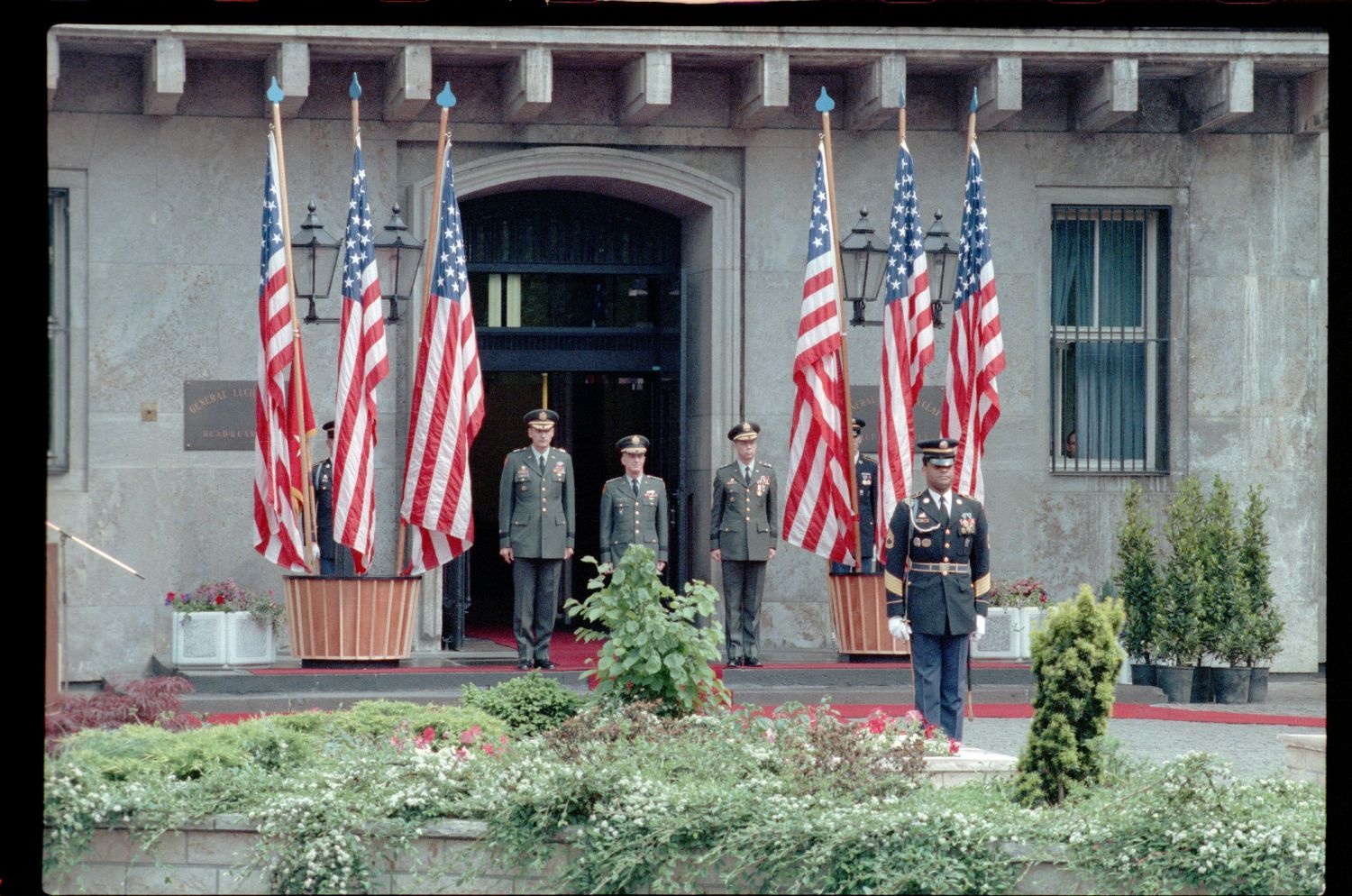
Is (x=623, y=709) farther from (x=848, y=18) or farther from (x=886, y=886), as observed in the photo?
(x=848, y=18)

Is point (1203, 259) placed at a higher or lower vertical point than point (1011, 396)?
higher

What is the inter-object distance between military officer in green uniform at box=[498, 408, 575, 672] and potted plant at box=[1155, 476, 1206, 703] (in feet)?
15.2

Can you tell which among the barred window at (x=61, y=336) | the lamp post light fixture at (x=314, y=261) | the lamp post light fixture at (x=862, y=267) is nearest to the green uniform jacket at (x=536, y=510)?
the lamp post light fixture at (x=314, y=261)

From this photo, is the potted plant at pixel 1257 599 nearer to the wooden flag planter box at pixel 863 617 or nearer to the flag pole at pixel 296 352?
the wooden flag planter box at pixel 863 617

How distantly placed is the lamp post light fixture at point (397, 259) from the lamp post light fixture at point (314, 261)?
1.21 feet

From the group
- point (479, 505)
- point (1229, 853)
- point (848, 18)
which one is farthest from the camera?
point (479, 505)

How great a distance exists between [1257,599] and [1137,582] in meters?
0.91

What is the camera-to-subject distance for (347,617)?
44.7ft

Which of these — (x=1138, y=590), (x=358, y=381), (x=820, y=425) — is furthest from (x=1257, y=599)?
(x=358, y=381)

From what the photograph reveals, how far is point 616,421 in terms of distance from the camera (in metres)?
18.8

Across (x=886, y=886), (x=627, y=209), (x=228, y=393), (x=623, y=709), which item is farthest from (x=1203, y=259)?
(x=886, y=886)

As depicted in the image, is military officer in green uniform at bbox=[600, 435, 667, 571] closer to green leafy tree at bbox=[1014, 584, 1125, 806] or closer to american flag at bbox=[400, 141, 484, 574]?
american flag at bbox=[400, 141, 484, 574]

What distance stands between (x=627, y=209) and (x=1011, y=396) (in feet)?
12.0

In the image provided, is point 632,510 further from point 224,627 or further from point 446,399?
point 224,627
